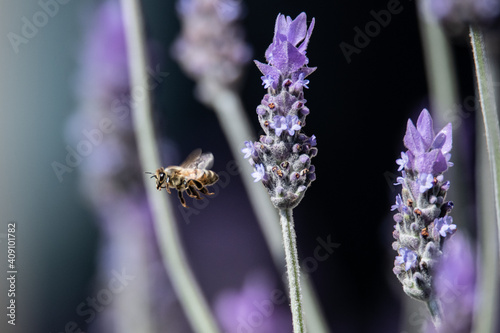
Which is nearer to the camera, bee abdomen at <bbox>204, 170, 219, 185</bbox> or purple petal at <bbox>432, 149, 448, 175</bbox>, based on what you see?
purple petal at <bbox>432, 149, 448, 175</bbox>

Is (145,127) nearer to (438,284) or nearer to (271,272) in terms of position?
(438,284)

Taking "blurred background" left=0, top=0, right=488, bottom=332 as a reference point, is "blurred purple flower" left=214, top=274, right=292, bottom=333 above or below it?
below
